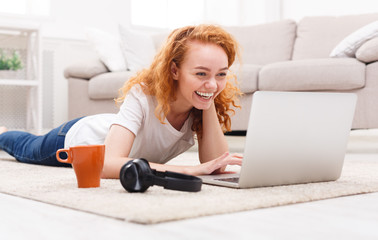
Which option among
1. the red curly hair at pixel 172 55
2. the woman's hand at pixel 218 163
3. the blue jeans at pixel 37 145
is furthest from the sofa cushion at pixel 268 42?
the woman's hand at pixel 218 163

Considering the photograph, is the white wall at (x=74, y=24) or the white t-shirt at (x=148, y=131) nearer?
the white t-shirt at (x=148, y=131)

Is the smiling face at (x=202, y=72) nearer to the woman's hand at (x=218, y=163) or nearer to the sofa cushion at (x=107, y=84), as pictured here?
the woman's hand at (x=218, y=163)

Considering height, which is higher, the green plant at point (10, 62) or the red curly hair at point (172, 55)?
the red curly hair at point (172, 55)

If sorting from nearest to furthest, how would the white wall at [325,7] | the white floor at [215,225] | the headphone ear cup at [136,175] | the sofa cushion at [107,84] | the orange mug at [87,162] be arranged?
the white floor at [215,225] < the headphone ear cup at [136,175] < the orange mug at [87,162] < the sofa cushion at [107,84] < the white wall at [325,7]

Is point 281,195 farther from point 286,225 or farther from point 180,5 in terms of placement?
point 180,5

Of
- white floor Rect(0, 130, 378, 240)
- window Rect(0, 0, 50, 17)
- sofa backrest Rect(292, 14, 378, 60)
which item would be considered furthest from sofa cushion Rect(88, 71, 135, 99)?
white floor Rect(0, 130, 378, 240)

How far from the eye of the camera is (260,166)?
1.16 meters

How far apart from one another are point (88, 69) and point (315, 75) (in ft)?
5.41

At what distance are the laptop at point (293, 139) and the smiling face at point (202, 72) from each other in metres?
0.23

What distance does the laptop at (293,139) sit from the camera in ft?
3.64

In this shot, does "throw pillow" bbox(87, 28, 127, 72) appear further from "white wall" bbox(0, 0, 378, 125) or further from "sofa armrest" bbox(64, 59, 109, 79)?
"white wall" bbox(0, 0, 378, 125)

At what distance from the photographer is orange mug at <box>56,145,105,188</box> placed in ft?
3.86

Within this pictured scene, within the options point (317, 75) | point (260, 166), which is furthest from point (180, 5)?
point (260, 166)

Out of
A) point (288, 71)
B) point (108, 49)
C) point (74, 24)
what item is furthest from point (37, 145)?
point (74, 24)
